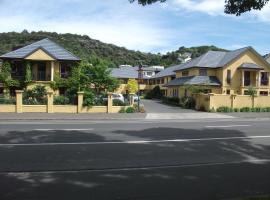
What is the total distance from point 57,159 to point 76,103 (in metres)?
22.4

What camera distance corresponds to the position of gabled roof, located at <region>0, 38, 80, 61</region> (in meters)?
46.1

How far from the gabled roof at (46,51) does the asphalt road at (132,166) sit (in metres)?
29.3

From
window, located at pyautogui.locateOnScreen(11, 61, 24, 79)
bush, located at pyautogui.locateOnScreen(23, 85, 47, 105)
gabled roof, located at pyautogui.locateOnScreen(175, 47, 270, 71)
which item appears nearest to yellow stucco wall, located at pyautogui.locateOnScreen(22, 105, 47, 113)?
bush, located at pyautogui.locateOnScreen(23, 85, 47, 105)

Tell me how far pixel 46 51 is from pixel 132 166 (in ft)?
122

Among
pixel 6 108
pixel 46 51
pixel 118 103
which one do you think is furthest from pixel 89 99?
pixel 46 51

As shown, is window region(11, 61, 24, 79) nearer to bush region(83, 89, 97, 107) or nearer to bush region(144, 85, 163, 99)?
bush region(83, 89, 97, 107)

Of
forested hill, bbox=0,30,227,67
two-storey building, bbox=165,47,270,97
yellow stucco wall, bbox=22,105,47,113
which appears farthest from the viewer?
forested hill, bbox=0,30,227,67

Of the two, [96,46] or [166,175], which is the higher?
[96,46]

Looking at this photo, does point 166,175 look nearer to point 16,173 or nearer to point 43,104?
point 16,173

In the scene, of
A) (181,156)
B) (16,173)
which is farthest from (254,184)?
(16,173)

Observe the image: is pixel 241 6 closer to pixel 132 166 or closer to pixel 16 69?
pixel 132 166

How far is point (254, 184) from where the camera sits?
8.84m

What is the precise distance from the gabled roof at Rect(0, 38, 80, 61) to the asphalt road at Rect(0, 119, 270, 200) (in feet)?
96.0

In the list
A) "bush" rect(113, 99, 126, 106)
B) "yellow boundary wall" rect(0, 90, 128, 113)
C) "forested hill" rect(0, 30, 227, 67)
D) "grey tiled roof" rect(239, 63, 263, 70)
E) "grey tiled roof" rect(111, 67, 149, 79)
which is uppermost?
"forested hill" rect(0, 30, 227, 67)
